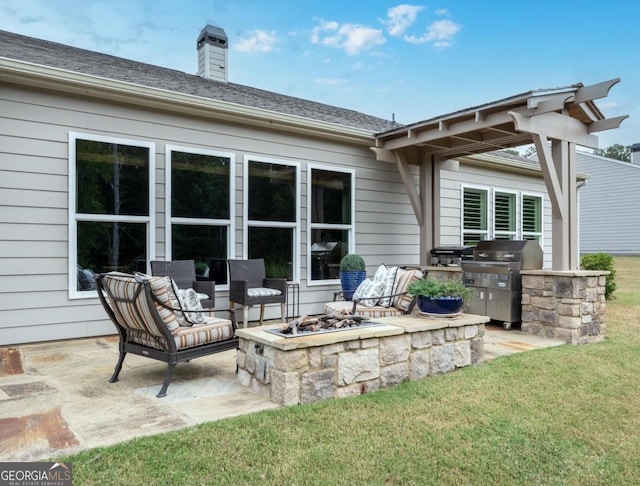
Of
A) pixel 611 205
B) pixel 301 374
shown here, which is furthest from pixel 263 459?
pixel 611 205

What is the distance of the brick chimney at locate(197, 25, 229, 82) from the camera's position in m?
8.34

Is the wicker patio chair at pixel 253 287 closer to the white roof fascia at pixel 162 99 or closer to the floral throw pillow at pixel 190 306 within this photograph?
the floral throw pillow at pixel 190 306

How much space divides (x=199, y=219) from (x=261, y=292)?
124cm

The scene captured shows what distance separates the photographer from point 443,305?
13.4 feet

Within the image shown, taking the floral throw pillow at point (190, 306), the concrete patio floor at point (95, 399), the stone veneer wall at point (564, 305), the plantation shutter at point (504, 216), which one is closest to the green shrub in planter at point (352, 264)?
the stone veneer wall at point (564, 305)

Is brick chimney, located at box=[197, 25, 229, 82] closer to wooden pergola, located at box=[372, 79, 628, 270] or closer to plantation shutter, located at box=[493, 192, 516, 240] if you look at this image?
wooden pergola, located at box=[372, 79, 628, 270]

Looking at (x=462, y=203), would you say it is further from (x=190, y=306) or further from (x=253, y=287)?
(x=190, y=306)

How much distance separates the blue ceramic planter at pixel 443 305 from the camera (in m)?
4.07

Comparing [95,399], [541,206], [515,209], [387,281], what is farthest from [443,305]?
[541,206]

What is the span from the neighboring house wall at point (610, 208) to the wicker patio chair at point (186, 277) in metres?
17.5

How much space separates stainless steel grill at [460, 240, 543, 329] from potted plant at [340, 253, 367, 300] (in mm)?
1480

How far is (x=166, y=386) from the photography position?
326 centimetres

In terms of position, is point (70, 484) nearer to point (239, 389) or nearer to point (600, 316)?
point (239, 389)

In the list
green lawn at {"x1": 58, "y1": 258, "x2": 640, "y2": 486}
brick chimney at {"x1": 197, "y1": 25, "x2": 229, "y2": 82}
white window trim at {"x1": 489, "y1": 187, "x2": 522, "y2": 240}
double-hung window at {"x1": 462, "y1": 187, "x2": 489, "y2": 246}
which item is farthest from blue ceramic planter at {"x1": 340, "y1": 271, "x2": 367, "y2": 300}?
brick chimney at {"x1": 197, "y1": 25, "x2": 229, "y2": 82}
